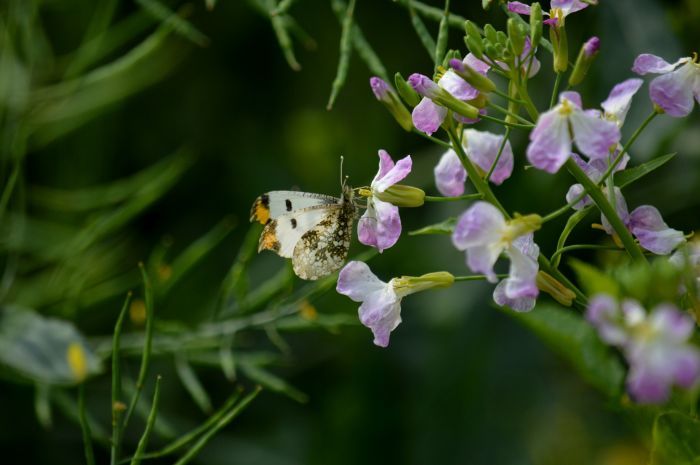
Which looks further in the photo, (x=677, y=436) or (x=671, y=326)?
(x=677, y=436)

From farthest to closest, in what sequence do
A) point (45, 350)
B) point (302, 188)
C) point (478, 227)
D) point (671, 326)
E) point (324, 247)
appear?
1. point (302, 188)
2. point (45, 350)
3. point (324, 247)
4. point (478, 227)
5. point (671, 326)

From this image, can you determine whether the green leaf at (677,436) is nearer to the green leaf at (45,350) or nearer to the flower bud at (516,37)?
the flower bud at (516,37)

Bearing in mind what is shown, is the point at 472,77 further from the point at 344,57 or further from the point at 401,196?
the point at 344,57

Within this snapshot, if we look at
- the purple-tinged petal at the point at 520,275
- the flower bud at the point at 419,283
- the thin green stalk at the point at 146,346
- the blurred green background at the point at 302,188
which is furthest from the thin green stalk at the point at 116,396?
the blurred green background at the point at 302,188

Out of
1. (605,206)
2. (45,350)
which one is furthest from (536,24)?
(45,350)

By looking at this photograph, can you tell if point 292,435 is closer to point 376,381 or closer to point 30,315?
point 376,381
